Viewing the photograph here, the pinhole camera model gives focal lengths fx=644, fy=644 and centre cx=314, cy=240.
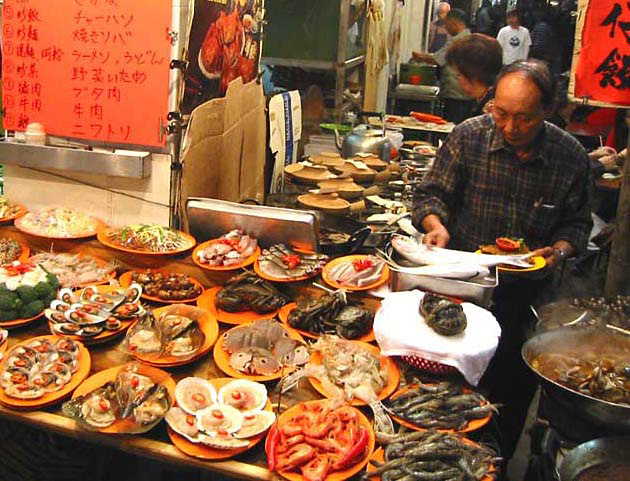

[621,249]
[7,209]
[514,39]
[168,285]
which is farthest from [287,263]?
[514,39]

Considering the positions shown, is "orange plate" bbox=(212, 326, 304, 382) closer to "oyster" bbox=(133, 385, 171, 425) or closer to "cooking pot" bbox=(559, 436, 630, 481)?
"oyster" bbox=(133, 385, 171, 425)

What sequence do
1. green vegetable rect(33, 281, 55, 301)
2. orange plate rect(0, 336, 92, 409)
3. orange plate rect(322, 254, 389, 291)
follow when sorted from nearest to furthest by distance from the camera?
orange plate rect(0, 336, 92, 409) < green vegetable rect(33, 281, 55, 301) < orange plate rect(322, 254, 389, 291)

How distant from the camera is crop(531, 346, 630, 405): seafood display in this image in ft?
9.48

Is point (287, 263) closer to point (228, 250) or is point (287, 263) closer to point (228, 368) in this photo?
point (228, 250)

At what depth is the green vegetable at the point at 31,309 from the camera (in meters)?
3.44

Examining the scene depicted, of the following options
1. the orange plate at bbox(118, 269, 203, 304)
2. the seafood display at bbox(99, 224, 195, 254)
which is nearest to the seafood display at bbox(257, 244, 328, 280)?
the orange plate at bbox(118, 269, 203, 304)

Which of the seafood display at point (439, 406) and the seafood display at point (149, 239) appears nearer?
the seafood display at point (439, 406)

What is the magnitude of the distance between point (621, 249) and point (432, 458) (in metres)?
2.27

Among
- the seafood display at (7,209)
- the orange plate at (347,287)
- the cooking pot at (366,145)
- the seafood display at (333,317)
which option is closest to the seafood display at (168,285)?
the seafood display at (333,317)

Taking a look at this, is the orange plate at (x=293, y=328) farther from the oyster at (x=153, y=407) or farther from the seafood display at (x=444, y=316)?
the oyster at (x=153, y=407)

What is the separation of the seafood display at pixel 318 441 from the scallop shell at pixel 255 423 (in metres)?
0.04

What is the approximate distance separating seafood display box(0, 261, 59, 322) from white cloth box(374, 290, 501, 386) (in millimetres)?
1828

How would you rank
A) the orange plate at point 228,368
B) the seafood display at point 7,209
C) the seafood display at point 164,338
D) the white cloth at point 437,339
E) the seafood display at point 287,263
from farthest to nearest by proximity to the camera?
the seafood display at point 7,209, the seafood display at point 287,263, the seafood display at point 164,338, the orange plate at point 228,368, the white cloth at point 437,339

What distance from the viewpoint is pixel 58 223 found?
4.17m
